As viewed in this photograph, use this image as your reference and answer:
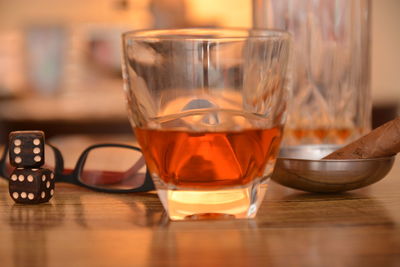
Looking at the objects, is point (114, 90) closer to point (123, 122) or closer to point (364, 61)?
point (123, 122)

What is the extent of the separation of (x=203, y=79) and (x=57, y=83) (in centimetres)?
303

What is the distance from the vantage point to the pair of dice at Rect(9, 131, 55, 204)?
67 centimetres

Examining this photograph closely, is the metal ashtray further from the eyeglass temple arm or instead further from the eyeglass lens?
the eyeglass temple arm

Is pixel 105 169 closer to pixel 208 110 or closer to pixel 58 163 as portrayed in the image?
pixel 58 163

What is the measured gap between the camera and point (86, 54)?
350 cm

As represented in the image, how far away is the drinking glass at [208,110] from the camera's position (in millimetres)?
571

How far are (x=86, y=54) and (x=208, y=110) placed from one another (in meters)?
3.01

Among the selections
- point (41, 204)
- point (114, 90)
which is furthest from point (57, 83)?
point (41, 204)

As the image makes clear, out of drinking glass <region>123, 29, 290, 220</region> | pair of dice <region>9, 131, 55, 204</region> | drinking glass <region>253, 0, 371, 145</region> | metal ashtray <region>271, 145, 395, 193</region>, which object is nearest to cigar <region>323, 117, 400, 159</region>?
metal ashtray <region>271, 145, 395, 193</region>

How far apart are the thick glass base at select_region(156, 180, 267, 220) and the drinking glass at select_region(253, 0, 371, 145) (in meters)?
0.58

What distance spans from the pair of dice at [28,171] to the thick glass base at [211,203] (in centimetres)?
15

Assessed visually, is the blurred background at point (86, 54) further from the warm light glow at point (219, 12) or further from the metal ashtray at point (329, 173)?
the metal ashtray at point (329, 173)

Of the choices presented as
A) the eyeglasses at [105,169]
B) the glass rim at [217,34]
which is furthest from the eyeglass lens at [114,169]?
the glass rim at [217,34]

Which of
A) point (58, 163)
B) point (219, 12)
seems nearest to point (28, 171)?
point (58, 163)
